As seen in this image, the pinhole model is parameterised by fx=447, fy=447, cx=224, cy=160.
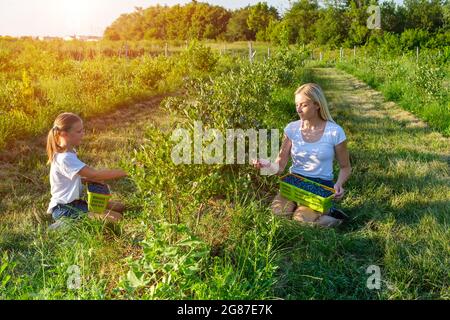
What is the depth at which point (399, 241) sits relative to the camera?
297 cm

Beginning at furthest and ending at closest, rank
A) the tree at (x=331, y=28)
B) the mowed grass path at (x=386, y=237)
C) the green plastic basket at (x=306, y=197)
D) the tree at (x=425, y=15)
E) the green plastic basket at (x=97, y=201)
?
the tree at (x=425, y=15)
the tree at (x=331, y=28)
the green plastic basket at (x=97, y=201)
the green plastic basket at (x=306, y=197)
the mowed grass path at (x=386, y=237)

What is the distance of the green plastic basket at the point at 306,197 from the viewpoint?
3180 mm

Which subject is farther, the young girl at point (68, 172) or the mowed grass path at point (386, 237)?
the young girl at point (68, 172)

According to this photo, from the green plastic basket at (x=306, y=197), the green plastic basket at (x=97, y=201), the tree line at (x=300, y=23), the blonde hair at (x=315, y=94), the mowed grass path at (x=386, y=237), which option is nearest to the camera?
the mowed grass path at (x=386, y=237)

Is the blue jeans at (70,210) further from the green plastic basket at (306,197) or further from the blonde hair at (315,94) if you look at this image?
the blonde hair at (315,94)

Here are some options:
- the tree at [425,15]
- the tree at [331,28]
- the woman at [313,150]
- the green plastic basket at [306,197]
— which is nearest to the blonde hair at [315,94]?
the woman at [313,150]

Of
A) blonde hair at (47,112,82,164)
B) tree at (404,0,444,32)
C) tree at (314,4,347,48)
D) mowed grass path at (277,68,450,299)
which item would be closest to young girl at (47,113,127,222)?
blonde hair at (47,112,82,164)

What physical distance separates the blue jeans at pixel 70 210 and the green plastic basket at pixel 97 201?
82mm

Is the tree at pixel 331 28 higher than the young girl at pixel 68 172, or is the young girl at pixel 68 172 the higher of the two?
the tree at pixel 331 28

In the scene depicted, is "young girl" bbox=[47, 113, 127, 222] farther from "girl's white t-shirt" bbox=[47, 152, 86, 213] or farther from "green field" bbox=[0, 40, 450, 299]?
"green field" bbox=[0, 40, 450, 299]

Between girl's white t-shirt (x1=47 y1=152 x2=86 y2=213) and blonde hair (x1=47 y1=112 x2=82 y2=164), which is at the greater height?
blonde hair (x1=47 y1=112 x2=82 y2=164)

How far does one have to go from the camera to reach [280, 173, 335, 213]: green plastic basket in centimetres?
318

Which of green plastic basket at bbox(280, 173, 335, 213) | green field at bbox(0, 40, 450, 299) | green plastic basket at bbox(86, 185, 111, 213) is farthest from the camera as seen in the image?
green plastic basket at bbox(86, 185, 111, 213)

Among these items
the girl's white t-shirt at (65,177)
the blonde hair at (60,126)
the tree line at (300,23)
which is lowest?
the girl's white t-shirt at (65,177)
